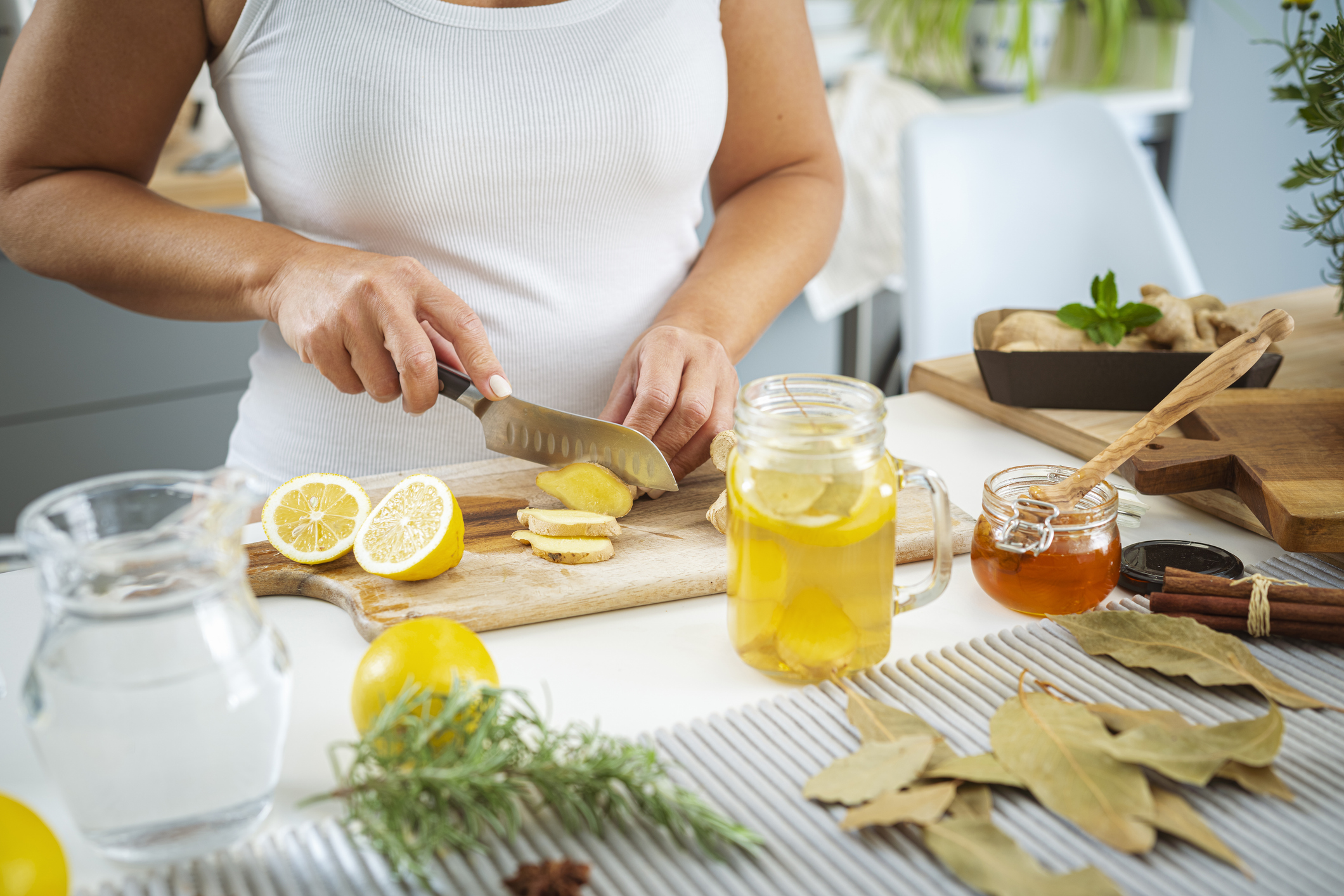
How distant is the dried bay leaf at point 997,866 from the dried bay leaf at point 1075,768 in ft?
0.13

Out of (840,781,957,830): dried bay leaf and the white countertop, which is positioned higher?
(840,781,957,830): dried bay leaf

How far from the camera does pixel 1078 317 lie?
129 centimetres

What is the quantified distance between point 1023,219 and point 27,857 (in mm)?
1924

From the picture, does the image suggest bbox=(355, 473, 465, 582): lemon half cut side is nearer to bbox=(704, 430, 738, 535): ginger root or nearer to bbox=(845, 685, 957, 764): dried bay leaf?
bbox=(704, 430, 738, 535): ginger root

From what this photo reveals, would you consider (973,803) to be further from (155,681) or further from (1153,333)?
(1153,333)

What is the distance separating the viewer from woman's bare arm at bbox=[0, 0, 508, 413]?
0.95 metres

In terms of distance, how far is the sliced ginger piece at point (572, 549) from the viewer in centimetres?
90

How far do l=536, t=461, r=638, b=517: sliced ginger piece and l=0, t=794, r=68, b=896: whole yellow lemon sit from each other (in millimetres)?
527

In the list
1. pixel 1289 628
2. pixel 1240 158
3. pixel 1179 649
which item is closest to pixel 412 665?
pixel 1179 649

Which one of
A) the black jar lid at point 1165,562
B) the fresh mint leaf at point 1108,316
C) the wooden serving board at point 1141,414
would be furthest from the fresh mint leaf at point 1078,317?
the black jar lid at point 1165,562

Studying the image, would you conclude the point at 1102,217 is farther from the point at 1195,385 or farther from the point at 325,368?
the point at 325,368

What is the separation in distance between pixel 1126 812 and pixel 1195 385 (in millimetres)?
384

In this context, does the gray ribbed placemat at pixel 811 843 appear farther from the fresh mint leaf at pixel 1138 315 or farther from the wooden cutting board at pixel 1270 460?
the fresh mint leaf at pixel 1138 315

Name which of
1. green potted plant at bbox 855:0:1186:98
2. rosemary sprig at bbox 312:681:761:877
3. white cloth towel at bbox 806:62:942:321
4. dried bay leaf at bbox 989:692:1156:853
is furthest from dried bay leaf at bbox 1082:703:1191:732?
green potted plant at bbox 855:0:1186:98
